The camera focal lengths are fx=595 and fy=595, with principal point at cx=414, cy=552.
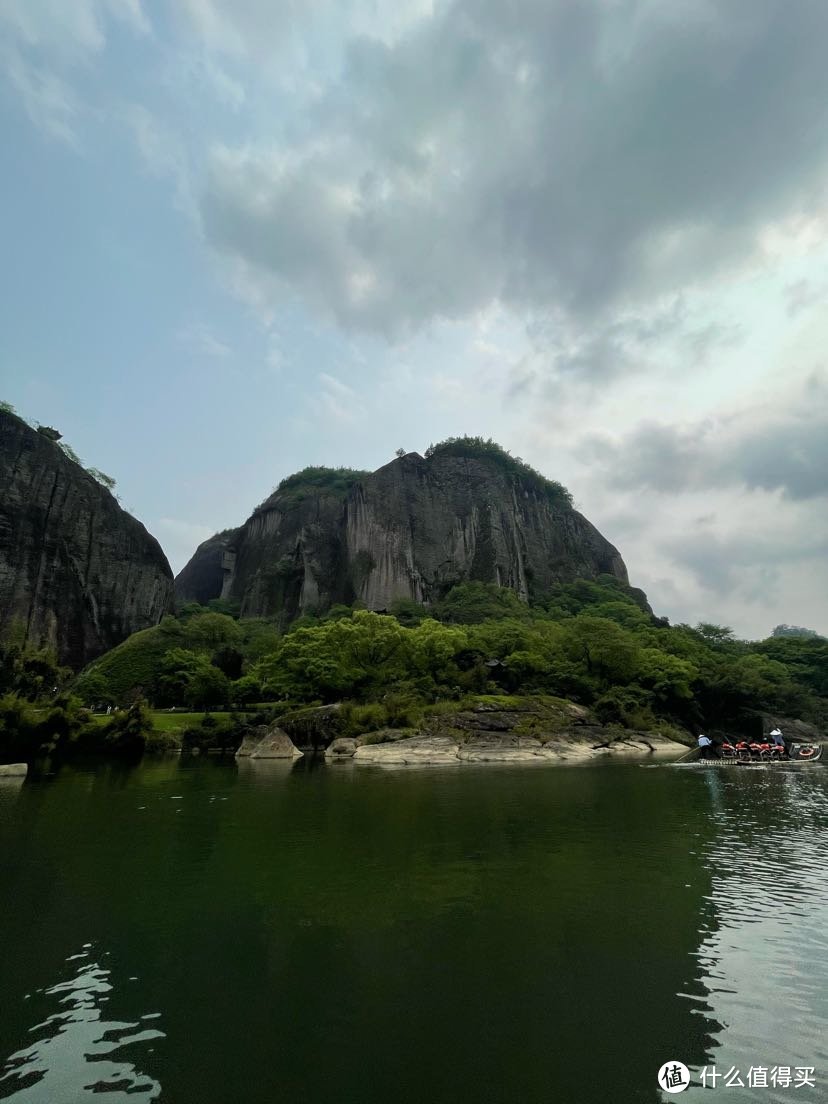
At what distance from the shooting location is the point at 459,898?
9484 mm

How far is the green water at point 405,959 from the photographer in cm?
496

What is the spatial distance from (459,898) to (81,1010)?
17.8 ft

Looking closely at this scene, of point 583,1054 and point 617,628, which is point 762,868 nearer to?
point 583,1054

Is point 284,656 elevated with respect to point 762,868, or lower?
elevated

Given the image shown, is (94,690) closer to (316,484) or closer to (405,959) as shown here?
(405,959)

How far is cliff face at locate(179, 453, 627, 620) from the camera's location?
96.4 m

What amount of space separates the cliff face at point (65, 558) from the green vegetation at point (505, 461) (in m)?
57.6

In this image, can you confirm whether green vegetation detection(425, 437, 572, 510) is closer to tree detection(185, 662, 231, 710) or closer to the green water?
tree detection(185, 662, 231, 710)

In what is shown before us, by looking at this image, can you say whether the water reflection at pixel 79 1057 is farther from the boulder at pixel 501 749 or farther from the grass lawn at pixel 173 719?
the grass lawn at pixel 173 719

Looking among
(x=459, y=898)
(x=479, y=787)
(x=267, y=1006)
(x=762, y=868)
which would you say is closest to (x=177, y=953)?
(x=267, y=1006)

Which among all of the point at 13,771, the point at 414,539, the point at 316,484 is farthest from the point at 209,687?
the point at 316,484

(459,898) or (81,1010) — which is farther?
(459,898)

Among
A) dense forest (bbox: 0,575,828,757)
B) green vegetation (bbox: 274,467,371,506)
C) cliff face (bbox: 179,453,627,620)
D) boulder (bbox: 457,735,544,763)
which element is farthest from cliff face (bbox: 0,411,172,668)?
boulder (bbox: 457,735,544,763)

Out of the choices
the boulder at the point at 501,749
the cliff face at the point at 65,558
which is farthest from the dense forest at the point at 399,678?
the cliff face at the point at 65,558
